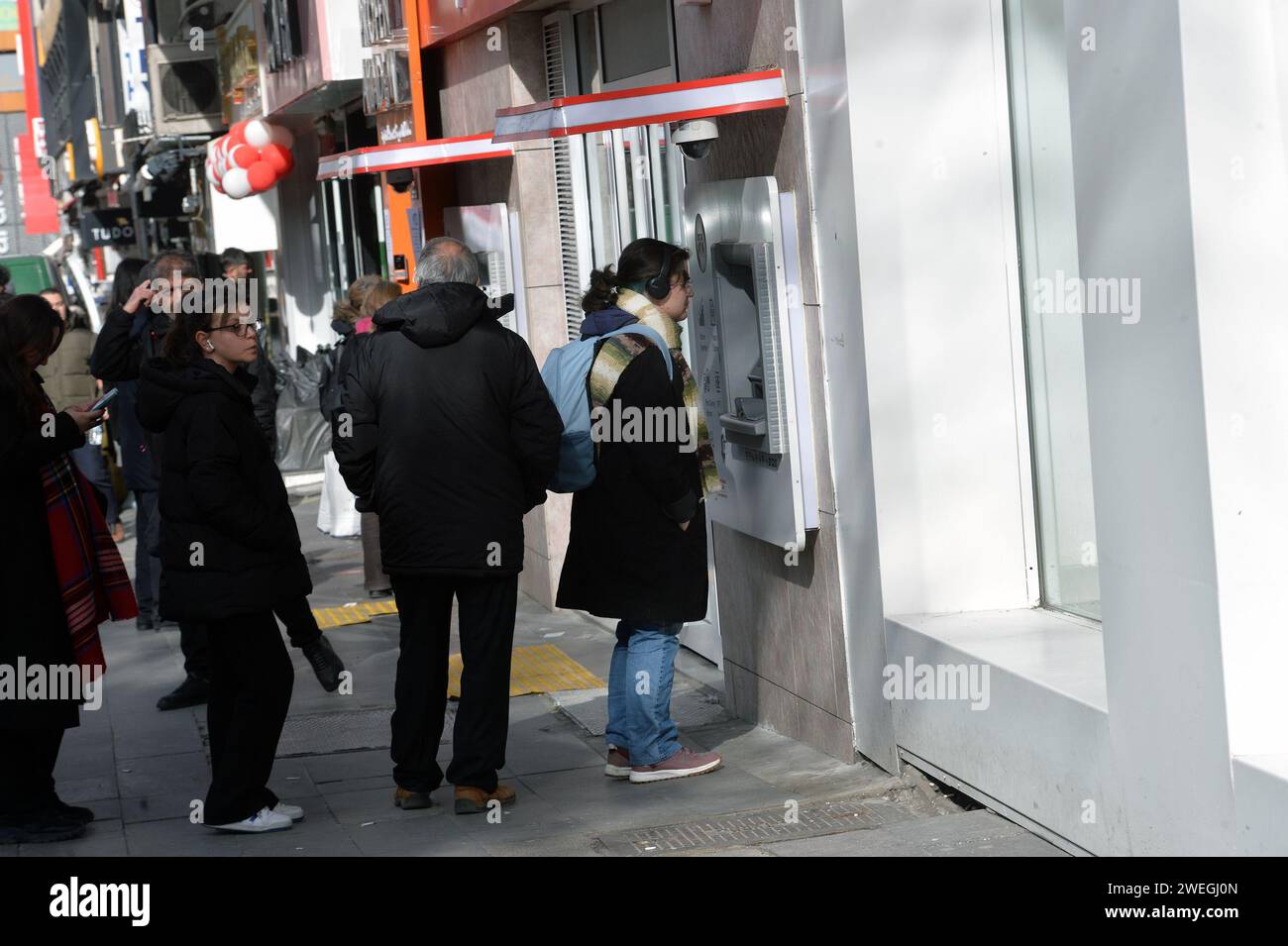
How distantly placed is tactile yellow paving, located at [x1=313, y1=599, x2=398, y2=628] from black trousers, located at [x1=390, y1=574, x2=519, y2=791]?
12.6 ft

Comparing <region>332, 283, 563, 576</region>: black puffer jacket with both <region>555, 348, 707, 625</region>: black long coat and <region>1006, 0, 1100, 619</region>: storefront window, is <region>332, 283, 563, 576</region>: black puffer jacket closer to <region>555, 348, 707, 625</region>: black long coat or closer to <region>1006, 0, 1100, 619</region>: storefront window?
<region>555, 348, 707, 625</region>: black long coat

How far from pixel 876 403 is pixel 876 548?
1.53ft

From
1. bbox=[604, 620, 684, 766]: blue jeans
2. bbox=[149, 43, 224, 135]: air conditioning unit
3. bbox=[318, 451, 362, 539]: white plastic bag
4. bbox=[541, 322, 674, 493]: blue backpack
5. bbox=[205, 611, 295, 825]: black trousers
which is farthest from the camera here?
bbox=[149, 43, 224, 135]: air conditioning unit

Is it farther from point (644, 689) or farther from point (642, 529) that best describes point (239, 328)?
point (644, 689)

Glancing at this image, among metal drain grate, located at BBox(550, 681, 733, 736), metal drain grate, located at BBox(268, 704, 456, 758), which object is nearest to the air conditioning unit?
metal drain grate, located at BBox(268, 704, 456, 758)

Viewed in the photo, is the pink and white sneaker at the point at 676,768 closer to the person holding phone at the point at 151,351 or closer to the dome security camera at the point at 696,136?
the dome security camera at the point at 696,136

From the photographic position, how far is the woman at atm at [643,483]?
5.45 m

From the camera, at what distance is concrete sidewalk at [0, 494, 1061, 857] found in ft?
16.4

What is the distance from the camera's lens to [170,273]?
7605 millimetres

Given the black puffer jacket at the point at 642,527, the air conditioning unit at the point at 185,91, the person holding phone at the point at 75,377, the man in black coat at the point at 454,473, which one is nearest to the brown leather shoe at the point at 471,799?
the man in black coat at the point at 454,473

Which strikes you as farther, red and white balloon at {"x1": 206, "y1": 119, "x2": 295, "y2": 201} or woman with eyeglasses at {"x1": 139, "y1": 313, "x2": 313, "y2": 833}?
red and white balloon at {"x1": 206, "y1": 119, "x2": 295, "y2": 201}

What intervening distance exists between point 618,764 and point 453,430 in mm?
1462

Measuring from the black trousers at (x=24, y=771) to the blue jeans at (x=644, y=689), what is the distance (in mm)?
1879
